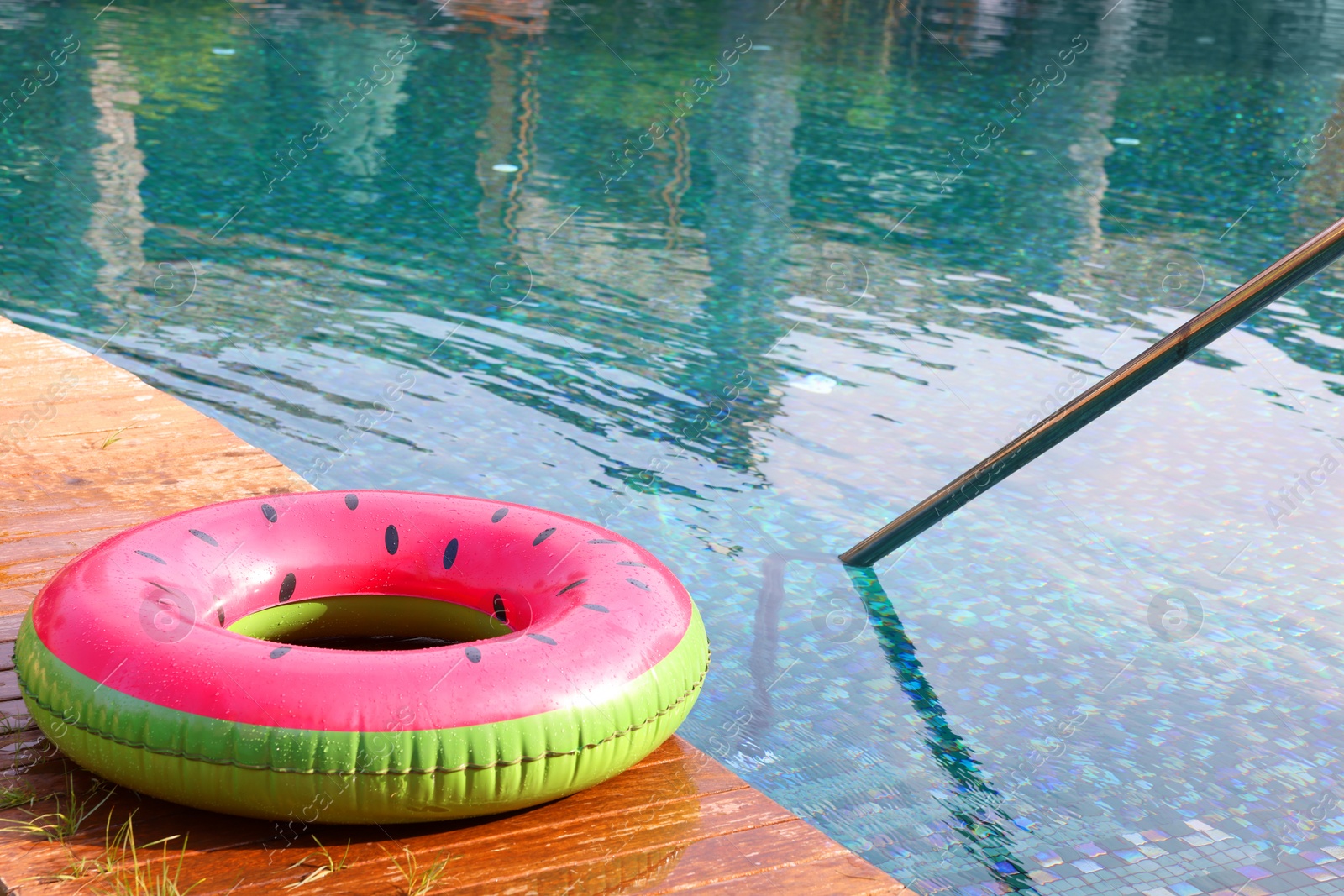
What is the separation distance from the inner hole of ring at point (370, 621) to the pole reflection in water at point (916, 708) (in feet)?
3.15

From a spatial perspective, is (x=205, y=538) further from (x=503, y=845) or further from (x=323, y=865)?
(x=503, y=845)

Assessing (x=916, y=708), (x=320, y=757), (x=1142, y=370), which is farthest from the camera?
(x=916, y=708)

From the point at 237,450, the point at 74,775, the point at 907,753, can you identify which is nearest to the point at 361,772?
the point at 74,775

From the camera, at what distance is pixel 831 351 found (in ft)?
19.4

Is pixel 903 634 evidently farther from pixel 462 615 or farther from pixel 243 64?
pixel 243 64

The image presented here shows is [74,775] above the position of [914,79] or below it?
below

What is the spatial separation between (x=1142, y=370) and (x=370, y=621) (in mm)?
1986

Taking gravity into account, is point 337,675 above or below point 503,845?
above

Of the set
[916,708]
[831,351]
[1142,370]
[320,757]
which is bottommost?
[916,708]

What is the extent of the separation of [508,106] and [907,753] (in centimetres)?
795

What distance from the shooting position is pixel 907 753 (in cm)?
319

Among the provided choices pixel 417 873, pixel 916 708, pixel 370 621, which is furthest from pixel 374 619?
pixel 916 708

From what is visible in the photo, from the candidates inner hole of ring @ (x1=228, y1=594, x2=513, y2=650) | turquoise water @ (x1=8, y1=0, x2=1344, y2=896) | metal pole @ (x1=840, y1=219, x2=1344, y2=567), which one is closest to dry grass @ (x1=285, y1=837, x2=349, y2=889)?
inner hole of ring @ (x1=228, y1=594, x2=513, y2=650)

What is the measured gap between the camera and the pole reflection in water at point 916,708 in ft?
9.44
